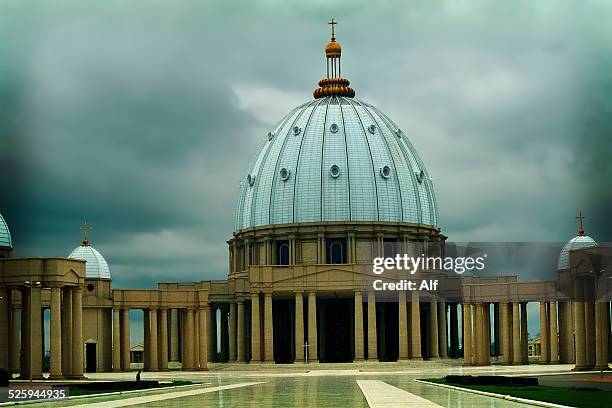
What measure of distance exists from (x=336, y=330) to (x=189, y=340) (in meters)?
23.6

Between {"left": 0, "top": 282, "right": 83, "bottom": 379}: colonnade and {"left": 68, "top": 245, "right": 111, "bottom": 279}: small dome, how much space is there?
29.2m

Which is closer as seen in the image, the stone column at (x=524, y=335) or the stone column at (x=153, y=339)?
the stone column at (x=153, y=339)

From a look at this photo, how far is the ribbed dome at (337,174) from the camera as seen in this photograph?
140000 mm

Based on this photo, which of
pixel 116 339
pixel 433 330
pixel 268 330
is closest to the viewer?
pixel 116 339

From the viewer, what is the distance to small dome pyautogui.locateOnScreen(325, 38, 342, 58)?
153m

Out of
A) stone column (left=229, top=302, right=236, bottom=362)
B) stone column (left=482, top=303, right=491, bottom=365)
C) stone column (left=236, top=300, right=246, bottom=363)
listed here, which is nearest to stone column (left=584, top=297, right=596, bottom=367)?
stone column (left=482, top=303, right=491, bottom=365)

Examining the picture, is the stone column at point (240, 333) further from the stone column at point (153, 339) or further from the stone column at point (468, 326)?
the stone column at point (468, 326)

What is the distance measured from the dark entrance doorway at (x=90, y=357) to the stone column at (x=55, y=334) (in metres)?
29.7

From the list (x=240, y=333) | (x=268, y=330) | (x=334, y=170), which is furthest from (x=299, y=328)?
(x=334, y=170)

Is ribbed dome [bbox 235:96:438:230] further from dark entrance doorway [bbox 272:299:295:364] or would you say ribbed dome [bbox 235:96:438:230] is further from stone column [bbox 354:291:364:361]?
stone column [bbox 354:291:364:361]

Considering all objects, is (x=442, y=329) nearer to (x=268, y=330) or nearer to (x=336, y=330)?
(x=336, y=330)

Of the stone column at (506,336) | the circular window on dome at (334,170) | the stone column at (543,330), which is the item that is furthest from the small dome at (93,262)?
the stone column at (543,330)

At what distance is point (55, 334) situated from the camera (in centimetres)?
8712

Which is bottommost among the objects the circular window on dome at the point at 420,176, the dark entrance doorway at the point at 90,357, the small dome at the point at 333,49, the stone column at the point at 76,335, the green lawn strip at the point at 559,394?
the dark entrance doorway at the point at 90,357
